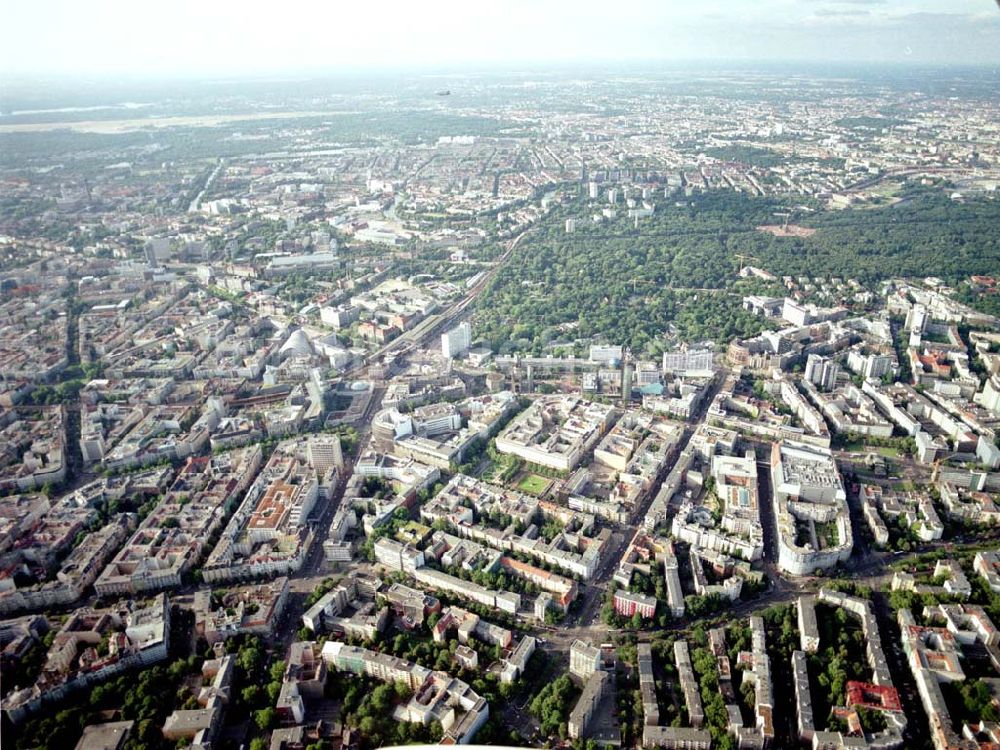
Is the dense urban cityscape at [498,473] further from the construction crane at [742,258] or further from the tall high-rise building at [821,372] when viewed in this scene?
the construction crane at [742,258]

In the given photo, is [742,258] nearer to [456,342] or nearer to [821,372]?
[821,372]

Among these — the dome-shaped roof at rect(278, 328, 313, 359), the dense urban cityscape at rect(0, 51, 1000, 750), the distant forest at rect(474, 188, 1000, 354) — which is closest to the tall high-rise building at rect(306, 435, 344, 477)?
the dense urban cityscape at rect(0, 51, 1000, 750)

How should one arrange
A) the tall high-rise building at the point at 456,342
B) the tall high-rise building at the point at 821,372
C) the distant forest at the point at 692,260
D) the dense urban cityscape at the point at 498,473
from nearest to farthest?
the dense urban cityscape at the point at 498,473 → the tall high-rise building at the point at 821,372 → the tall high-rise building at the point at 456,342 → the distant forest at the point at 692,260

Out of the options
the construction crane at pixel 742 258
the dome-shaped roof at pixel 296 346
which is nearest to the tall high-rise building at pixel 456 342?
the dome-shaped roof at pixel 296 346

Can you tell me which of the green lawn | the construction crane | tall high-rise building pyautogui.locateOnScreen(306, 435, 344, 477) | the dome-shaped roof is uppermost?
the construction crane

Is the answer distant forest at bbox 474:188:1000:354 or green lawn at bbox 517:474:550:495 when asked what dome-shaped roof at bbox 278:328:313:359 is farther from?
green lawn at bbox 517:474:550:495
